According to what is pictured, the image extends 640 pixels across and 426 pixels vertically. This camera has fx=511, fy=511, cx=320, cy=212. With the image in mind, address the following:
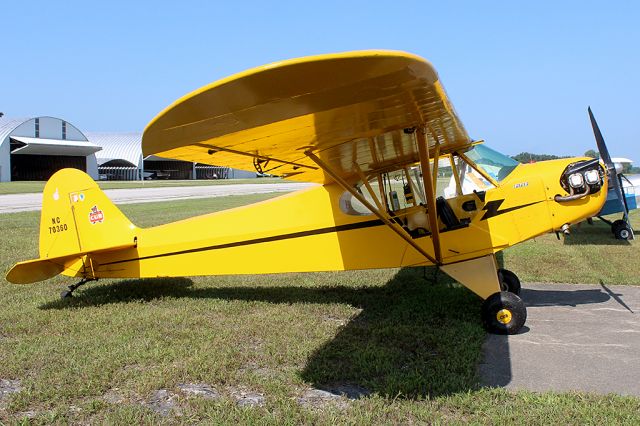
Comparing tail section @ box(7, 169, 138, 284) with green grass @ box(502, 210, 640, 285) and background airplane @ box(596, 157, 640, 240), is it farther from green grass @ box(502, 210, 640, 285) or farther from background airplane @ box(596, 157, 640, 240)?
background airplane @ box(596, 157, 640, 240)

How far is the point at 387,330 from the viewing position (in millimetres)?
5090

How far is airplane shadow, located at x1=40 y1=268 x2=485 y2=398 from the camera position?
3924 mm

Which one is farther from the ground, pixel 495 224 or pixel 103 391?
pixel 495 224

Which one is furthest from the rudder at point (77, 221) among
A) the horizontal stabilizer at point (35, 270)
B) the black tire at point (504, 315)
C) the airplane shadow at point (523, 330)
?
the airplane shadow at point (523, 330)

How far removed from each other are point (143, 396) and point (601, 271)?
7.32 metres

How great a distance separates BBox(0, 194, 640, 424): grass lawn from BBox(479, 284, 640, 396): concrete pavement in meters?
0.24

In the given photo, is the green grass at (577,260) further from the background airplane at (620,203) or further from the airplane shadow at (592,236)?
the background airplane at (620,203)

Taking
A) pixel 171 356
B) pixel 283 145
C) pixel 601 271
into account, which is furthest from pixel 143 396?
pixel 601 271

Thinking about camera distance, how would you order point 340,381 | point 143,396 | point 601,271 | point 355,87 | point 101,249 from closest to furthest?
point 355,87
point 143,396
point 340,381
point 101,249
point 601,271

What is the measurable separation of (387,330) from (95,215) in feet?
13.5

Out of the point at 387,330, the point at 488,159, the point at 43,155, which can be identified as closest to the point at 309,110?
the point at 387,330

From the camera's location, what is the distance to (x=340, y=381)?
3.99 meters

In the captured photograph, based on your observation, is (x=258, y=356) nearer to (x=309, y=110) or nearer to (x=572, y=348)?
(x=309, y=110)

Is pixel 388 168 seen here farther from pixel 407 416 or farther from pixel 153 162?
pixel 153 162
